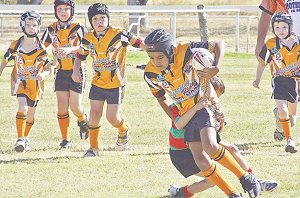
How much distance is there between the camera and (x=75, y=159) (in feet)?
32.4

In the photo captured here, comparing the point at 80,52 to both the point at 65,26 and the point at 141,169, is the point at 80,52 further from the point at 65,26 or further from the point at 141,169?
the point at 141,169

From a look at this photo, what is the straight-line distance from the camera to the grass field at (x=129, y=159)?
27.3ft

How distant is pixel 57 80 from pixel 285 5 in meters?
2.84

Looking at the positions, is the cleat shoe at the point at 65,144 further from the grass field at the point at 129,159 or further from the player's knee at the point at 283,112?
the player's knee at the point at 283,112

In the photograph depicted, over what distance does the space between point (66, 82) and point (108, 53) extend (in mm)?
953

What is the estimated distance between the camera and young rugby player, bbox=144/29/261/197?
23.7ft

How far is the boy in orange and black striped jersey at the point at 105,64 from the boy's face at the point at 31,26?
0.82 m

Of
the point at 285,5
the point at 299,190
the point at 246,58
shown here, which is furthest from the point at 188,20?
the point at 299,190

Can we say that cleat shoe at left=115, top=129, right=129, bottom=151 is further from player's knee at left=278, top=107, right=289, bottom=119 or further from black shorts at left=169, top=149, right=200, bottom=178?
black shorts at left=169, top=149, right=200, bottom=178

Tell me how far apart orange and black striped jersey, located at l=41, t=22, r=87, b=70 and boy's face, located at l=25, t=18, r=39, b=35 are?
0.60ft

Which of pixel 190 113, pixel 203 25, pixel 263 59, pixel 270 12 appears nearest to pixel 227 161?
pixel 190 113

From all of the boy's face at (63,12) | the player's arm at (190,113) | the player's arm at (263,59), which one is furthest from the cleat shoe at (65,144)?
the player's arm at (190,113)

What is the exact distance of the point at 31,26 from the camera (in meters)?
10.8

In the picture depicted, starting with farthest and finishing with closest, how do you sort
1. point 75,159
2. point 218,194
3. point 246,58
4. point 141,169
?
point 246,58 → point 75,159 → point 141,169 → point 218,194
